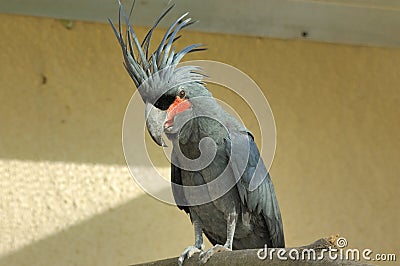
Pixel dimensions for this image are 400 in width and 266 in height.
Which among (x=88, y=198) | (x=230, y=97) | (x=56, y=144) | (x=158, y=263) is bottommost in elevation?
(x=158, y=263)

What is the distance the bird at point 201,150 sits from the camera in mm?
2189

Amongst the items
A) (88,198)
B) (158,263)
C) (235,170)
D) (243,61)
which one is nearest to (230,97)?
(243,61)

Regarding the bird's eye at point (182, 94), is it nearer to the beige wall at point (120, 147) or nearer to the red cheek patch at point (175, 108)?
the red cheek patch at point (175, 108)

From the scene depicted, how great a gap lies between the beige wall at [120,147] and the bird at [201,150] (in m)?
0.82

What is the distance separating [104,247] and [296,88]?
45.1 inches

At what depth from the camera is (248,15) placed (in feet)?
10.6

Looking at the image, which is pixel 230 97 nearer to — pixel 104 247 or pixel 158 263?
pixel 104 247

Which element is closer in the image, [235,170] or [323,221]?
[235,170]

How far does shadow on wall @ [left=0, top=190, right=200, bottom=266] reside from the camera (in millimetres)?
3104

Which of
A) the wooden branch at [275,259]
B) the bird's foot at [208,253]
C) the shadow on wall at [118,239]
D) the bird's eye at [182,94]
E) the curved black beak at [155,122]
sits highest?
the bird's eye at [182,94]

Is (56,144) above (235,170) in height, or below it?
above

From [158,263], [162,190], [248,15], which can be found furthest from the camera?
[248,15]

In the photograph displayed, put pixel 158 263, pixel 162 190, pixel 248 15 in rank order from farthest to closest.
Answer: pixel 248 15 < pixel 162 190 < pixel 158 263

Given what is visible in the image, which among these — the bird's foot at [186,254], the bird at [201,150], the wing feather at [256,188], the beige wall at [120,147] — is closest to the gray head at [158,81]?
the bird at [201,150]
